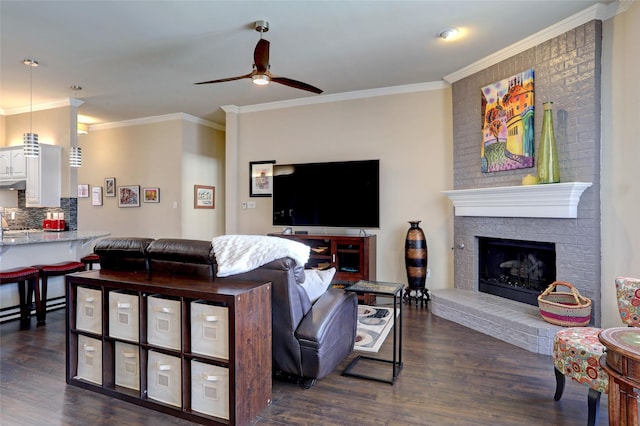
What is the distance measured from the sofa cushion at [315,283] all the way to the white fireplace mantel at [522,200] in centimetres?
209

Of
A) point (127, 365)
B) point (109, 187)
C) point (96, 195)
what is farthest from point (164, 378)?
point (96, 195)

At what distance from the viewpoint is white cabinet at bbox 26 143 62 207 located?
205 inches

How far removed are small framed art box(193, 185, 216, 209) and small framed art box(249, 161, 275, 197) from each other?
55.8 inches

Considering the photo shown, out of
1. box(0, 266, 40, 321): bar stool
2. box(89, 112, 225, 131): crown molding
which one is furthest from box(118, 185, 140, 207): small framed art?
box(0, 266, 40, 321): bar stool

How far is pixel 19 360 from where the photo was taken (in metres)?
2.84

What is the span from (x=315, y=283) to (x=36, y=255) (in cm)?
363

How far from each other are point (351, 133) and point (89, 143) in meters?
5.49

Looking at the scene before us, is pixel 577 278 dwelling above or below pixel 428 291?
above

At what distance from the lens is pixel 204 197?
6.76m

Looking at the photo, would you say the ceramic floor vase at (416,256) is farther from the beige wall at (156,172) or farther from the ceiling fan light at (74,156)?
the ceiling fan light at (74,156)

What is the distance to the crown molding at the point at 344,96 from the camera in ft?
15.4

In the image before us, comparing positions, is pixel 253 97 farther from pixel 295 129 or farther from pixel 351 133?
pixel 351 133

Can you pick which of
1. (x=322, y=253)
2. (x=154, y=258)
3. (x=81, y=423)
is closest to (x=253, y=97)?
(x=322, y=253)

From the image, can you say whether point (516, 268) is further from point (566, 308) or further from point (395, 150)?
point (395, 150)
